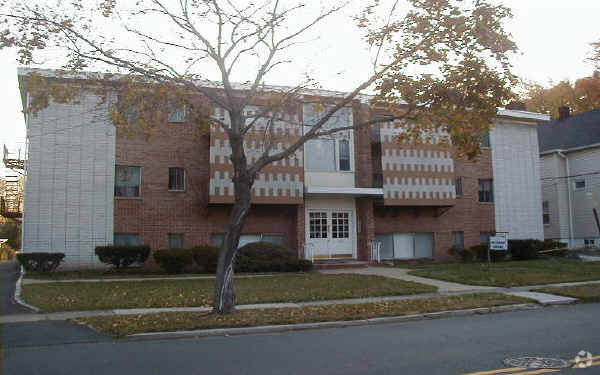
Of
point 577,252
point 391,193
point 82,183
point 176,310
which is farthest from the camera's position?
point 577,252

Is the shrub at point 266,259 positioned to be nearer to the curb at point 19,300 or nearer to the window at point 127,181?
the window at point 127,181

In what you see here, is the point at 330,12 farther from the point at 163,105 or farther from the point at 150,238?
the point at 150,238

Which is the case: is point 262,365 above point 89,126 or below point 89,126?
below

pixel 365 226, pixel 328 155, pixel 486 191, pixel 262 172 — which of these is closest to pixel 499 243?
pixel 365 226

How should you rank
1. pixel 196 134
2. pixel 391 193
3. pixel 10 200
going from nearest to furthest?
pixel 196 134
pixel 391 193
pixel 10 200

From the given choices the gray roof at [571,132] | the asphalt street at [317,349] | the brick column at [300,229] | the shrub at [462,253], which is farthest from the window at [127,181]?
the gray roof at [571,132]

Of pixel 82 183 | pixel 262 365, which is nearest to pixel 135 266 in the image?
pixel 82 183

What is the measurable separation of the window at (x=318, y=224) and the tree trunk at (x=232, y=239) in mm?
12221

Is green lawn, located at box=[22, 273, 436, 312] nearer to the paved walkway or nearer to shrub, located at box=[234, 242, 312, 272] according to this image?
the paved walkway

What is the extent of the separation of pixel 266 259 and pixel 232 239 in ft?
30.0

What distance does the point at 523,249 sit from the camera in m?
25.3

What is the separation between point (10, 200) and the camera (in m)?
37.9

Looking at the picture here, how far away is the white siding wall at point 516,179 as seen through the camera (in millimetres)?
27500

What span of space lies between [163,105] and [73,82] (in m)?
1.88
